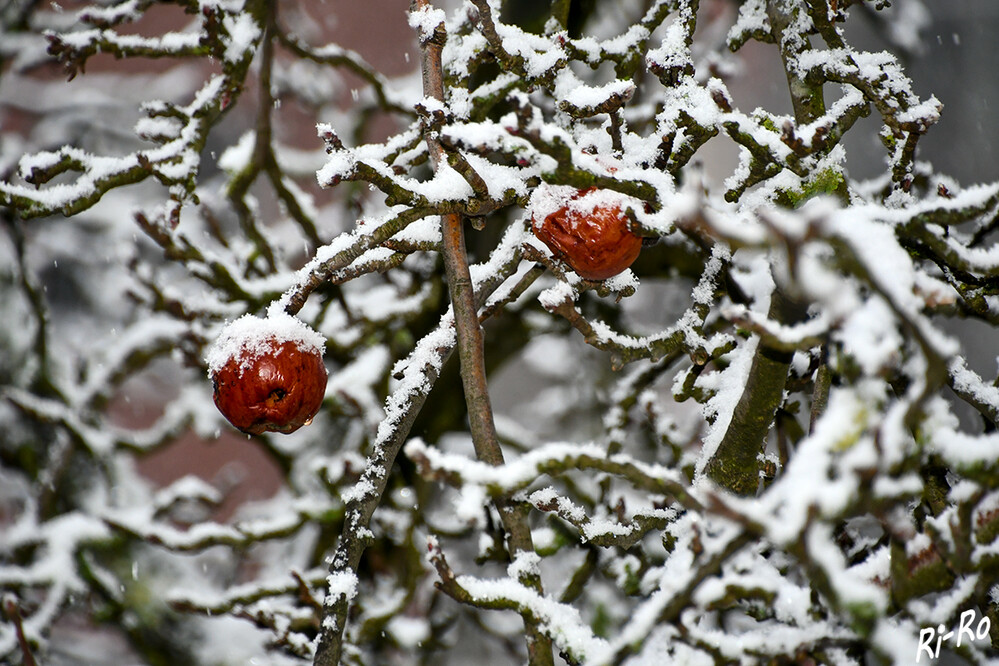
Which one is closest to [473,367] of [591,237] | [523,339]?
[591,237]

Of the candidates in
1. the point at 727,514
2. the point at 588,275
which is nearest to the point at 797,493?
the point at 727,514

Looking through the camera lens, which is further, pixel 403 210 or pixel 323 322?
pixel 323 322

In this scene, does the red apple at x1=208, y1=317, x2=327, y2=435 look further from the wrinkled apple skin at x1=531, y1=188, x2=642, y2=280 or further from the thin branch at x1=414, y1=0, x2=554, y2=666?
the wrinkled apple skin at x1=531, y1=188, x2=642, y2=280

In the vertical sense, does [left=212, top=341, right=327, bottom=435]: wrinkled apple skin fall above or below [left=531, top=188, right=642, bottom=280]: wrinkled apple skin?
below

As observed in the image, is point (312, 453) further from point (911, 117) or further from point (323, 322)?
point (911, 117)

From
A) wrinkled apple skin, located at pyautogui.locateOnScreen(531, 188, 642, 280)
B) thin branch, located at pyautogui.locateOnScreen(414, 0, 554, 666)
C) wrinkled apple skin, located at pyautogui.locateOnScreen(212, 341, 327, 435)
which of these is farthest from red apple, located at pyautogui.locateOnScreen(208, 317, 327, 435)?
wrinkled apple skin, located at pyautogui.locateOnScreen(531, 188, 642, 280)

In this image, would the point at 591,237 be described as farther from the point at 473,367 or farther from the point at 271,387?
the point at 271,387
